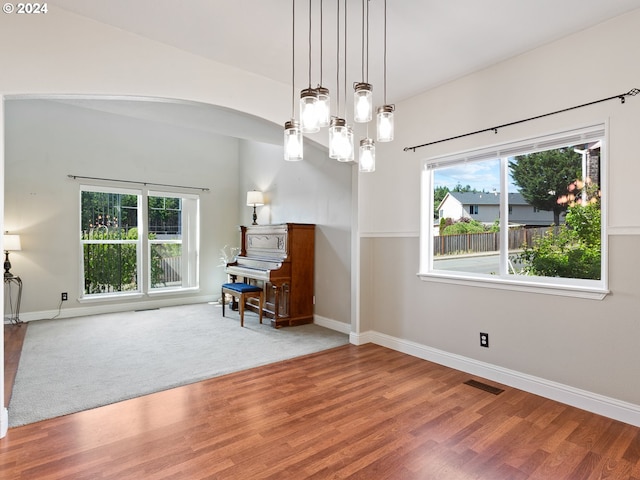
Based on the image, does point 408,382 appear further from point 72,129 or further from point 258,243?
point 72,129

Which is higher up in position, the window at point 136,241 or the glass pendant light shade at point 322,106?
the glass pendant light shade at point 322,106

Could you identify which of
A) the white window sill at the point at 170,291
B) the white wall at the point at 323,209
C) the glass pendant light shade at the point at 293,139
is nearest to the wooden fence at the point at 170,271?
the white window sill at the point at 170,291

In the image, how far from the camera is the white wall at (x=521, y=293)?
2.35 metres

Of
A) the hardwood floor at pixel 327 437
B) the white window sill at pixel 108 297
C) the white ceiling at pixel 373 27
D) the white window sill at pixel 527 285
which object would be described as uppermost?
the white ceiling at pixel 373 27

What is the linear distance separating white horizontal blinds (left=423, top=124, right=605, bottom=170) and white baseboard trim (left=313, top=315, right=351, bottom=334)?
2.23m

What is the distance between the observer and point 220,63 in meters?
3.00

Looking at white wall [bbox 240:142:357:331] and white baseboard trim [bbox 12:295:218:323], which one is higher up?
white wall [bbox 240:142:357:331]

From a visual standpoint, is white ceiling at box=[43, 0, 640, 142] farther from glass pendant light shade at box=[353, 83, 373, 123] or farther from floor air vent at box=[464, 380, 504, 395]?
floor air vent at box=[464, 380, 504, 395]

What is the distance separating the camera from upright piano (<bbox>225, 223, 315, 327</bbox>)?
486cm

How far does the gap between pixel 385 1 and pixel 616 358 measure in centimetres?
278

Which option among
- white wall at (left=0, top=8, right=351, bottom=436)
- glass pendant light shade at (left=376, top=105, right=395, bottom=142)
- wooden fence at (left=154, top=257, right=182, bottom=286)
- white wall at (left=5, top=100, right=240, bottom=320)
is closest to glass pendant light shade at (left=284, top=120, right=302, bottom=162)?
glass pendant light shade at (left=376, top=105, right=395, bottom=142)

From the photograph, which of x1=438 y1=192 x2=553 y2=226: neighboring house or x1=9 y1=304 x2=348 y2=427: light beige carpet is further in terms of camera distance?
x1=438 y1=192 x2=553 y2=226: neighboring house

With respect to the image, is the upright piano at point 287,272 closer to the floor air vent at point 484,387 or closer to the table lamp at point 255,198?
the table lamp at point 255,198

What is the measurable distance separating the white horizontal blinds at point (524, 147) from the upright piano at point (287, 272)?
214 cm
